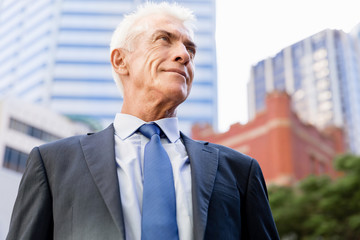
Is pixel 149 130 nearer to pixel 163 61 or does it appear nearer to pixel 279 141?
pixel 163 61

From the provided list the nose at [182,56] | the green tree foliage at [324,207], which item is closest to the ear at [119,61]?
the nose at [182,56]

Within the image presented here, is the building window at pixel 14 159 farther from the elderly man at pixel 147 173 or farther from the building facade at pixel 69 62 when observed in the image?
the building facade at pixel 69 62

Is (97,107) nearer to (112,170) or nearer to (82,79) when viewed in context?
(82,79)

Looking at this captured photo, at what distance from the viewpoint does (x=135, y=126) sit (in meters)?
2.49

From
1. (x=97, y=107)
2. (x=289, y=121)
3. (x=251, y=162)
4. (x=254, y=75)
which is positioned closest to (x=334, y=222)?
(x=289, y=121)

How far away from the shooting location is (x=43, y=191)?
2229 mm

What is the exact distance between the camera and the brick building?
27.4m

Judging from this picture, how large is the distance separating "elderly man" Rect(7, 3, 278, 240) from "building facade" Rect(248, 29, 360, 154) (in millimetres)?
104750

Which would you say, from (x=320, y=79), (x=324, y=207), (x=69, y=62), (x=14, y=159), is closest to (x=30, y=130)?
(x=14, y=159)

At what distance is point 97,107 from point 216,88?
1940 cm

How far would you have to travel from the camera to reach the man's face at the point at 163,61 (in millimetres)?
2424

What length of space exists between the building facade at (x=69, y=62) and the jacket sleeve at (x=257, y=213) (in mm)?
74982

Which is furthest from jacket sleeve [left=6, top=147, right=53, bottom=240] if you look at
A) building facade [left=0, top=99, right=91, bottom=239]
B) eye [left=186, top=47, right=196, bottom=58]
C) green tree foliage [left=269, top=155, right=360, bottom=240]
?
building facade [left=0, top=99, right=91, bottom=239]

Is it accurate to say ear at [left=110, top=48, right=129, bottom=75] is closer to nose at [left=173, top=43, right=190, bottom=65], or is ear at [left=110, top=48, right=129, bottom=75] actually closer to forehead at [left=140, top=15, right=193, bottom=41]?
forehead at [left=140, top=15, right=193, bottom=41]
